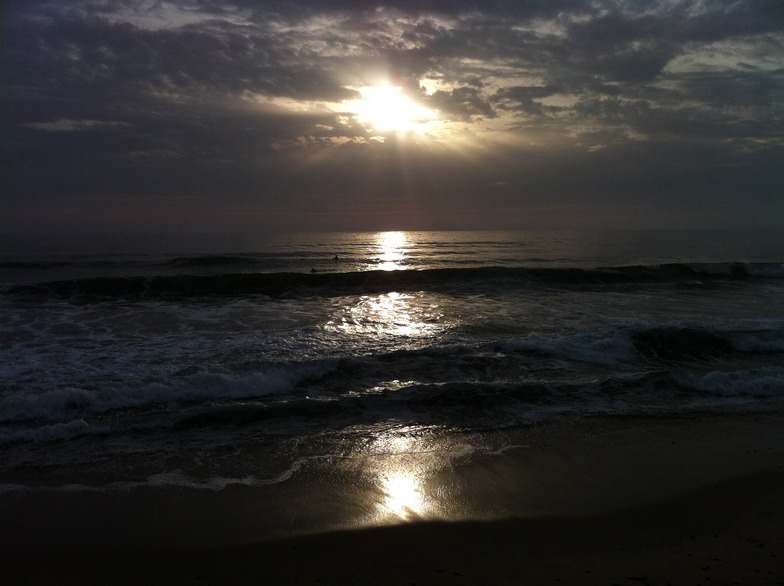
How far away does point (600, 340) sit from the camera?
11.5 meters

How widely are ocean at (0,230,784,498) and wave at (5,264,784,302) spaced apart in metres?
0.22

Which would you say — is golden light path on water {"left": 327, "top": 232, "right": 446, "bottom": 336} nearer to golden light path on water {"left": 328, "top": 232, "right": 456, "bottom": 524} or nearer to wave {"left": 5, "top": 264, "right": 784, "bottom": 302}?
golden light path on water {"left": 328, "top": 232, "right": 456, "bottom": 524}

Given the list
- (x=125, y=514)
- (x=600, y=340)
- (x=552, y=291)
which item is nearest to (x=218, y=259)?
(x=552, y=291)

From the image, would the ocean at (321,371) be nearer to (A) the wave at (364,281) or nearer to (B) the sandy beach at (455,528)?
(A) the wave at (364,281)

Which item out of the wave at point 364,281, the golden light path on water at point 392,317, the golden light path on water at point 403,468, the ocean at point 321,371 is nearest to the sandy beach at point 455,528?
the golden light path on water at point 403,468

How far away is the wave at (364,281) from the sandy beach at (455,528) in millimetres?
15377

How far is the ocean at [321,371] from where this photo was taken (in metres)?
6.44

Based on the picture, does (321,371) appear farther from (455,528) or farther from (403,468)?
(455,528)

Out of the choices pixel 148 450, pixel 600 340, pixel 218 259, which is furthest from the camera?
pixel 218 259

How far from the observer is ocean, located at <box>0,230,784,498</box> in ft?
21.1

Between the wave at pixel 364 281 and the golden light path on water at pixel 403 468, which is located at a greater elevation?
the golden light path on water at pixel 403 468

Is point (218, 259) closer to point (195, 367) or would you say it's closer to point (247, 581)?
point (195, 367)

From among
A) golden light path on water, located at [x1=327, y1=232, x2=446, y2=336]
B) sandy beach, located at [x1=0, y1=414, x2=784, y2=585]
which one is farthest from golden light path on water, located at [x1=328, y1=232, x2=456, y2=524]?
golden light path on water, located at [x1=327, y1=232, x2=446, y2=336]

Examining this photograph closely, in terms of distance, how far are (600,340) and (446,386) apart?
4.79 metres
